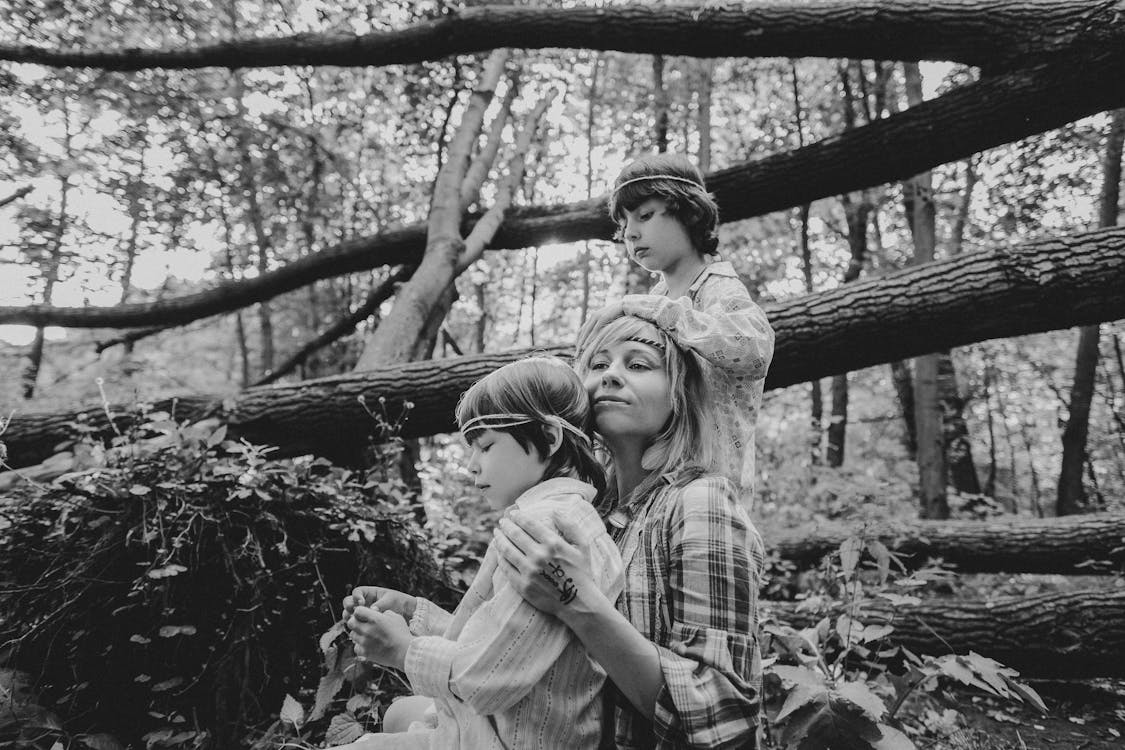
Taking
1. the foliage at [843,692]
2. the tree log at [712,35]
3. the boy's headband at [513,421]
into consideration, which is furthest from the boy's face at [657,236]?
the tree log at [712,35]

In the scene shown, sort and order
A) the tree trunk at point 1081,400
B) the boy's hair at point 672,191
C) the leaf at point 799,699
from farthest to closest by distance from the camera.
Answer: the tree trunk at point 1081,400 → the boy's hair at point 672,191 → the leaf at point 799,699

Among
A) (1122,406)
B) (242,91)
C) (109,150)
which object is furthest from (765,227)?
(1122,406)

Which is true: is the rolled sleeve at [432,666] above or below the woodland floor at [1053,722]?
above

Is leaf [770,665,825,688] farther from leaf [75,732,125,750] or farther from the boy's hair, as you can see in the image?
leaf [75,732,125,750]

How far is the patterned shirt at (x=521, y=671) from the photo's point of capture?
1167 mm

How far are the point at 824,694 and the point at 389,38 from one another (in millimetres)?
5218

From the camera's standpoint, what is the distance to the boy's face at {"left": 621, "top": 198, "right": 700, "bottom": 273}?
228cm

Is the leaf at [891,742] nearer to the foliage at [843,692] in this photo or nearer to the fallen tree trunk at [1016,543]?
the foliage at [843,692]

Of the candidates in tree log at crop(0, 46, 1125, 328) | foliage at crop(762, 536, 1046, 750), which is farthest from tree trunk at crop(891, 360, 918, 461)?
foliage at crop(762, 536, 1046, 750)

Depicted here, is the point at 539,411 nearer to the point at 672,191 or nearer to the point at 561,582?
the point at 561,582

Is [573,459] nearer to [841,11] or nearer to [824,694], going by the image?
[824,694]

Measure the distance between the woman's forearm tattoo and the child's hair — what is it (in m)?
0.35

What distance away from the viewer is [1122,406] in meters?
15.2

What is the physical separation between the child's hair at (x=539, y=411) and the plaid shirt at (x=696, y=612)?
23cm
